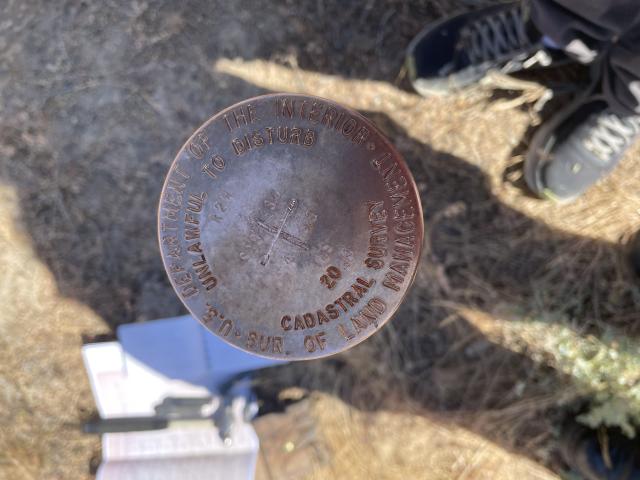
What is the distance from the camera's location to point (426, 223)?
2521 millimetres

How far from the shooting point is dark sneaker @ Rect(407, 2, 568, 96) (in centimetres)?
236

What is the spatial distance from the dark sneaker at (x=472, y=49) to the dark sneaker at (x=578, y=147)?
274 millimetres

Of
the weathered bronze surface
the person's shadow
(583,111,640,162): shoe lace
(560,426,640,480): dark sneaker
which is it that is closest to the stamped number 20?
the weathered bronze surface

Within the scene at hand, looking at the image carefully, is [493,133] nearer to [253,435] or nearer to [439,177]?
[439,177]

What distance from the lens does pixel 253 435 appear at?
245 cm

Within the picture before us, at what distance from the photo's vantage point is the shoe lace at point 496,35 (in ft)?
7.73

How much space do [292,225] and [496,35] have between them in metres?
1.49

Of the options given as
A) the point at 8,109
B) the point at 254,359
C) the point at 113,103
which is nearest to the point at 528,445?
the point at 254,359

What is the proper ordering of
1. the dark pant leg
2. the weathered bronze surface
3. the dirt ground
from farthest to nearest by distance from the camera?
the dirt ground, the dark pant leg, the weathered bronze surface

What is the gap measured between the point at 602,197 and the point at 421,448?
4.88 feet

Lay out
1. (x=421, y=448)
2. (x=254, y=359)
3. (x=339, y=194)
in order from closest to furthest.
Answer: (x=339, y=194) → (x=254, y=359) → (x=421, y=448)

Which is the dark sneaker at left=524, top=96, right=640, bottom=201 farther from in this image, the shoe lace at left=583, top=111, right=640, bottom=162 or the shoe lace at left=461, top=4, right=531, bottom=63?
the shoe lace at left=461, top=4, right=531, bottom=63

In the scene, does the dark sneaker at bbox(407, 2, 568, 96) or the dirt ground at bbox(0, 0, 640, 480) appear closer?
the dark sneaker at bbox(407, 2, 568, 96)

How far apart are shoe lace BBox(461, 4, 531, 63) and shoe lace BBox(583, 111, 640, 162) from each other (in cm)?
47
